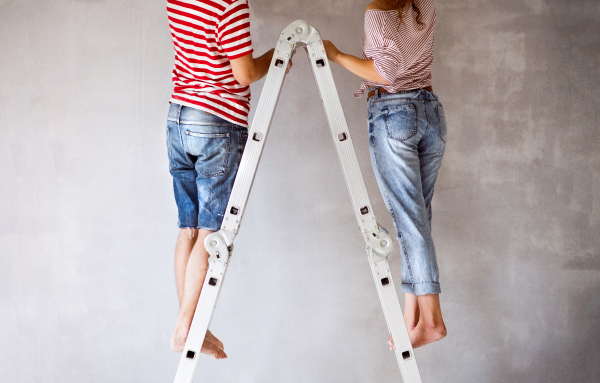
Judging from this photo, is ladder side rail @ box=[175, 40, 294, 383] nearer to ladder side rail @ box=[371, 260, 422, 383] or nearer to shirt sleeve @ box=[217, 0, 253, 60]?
shirt sleeve @ box=[217, 0, 253, 60]

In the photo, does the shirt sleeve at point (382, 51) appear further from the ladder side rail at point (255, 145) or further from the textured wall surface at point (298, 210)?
the textured wall surface at point (298, 210)

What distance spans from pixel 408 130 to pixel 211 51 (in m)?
0.71

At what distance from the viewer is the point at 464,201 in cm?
225

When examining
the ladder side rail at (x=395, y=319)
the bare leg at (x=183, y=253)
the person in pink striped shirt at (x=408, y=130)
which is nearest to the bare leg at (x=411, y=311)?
the person in pink striped shirt at (x=408, y=130)

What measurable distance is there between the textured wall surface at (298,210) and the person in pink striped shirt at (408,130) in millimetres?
618

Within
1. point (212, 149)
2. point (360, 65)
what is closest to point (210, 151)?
point (212, 149)

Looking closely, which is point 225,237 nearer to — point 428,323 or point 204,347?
point 204,347

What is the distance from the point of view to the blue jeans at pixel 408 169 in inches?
60.0

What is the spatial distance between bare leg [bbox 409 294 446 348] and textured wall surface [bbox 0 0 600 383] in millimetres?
695

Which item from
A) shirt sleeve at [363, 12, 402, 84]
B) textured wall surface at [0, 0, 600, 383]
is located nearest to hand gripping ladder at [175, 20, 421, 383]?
shirt sleeve at [363, 12, 402, 84]

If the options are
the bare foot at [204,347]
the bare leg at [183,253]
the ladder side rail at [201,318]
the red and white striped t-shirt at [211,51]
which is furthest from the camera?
the bare leg at [183,253]

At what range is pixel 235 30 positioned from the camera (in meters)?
1.40

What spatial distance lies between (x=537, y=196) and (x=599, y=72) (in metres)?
0.69

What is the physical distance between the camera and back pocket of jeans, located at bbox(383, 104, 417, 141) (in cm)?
152
